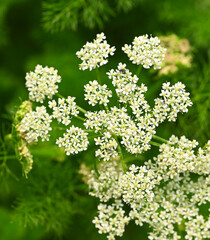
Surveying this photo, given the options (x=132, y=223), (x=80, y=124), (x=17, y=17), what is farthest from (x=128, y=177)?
(x=17, y=17)

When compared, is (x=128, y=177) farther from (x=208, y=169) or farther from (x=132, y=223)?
(x=132, y=223)

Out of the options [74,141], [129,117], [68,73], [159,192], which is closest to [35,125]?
[74,141]

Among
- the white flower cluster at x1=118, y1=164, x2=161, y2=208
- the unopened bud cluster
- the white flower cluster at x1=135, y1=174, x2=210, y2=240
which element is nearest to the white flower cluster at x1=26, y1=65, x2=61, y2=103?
the unopened bud cluster

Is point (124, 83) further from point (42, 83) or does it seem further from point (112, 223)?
point (112, 223)

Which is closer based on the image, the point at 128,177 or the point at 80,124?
the point at 128,177

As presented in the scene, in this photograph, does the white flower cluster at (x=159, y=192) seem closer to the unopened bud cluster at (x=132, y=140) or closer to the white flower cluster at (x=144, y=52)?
the unopened bud cluster at (x=132, y=140)

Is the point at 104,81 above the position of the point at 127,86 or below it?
above
